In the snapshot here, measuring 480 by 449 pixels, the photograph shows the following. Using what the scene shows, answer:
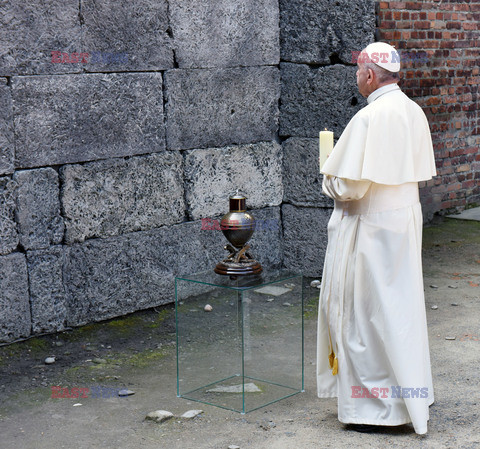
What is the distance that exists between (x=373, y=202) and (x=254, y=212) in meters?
2.95

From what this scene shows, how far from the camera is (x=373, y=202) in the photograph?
421 centimetres

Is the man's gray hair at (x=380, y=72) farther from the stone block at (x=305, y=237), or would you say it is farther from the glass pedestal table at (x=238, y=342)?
the stone block at (x=305, y=237)

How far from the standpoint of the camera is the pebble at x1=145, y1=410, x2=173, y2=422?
4484 millimetres

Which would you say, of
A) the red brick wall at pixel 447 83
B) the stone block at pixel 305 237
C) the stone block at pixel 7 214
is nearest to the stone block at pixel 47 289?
the stone block at pixel 7 214

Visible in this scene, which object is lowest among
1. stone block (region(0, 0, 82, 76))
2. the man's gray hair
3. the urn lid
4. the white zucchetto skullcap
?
the urn lid

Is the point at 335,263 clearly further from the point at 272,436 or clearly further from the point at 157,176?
the point at 157,176

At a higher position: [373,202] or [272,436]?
[373,202]

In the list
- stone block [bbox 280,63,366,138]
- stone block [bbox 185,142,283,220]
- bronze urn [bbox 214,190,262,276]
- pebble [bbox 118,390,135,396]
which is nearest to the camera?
bronze urn [bbox 214,190,262,276]

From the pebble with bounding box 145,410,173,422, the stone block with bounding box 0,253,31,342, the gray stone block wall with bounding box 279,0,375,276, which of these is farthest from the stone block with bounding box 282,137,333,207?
→ the pebble with bounding box 145,410,173,422

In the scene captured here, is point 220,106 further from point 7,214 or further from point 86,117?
point 7,214

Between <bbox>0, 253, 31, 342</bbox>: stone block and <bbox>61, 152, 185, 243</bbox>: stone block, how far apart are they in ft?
1.42

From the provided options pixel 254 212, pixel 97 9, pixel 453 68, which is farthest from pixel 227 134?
pixel 453 68

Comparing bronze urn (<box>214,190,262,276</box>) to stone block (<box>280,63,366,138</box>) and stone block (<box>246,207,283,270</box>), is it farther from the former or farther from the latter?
stone block (<box>280,63,366,138</box>)

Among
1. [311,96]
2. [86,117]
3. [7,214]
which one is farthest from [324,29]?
[7,214]
